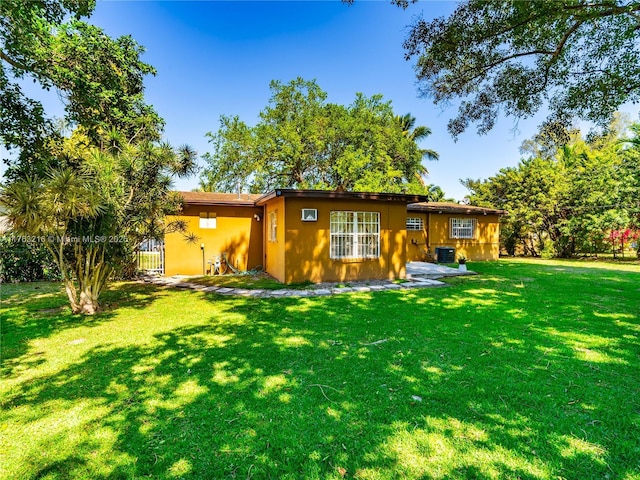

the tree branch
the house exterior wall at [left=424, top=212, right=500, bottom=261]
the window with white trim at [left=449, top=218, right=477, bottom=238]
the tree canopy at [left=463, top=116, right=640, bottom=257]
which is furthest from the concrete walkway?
the tree canopy at [left=463, top=116, right=640, bottom=257]

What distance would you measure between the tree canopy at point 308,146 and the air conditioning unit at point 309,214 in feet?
36.4

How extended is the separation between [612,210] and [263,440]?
22.3 m

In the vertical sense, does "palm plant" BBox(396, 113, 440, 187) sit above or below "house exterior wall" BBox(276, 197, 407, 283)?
above

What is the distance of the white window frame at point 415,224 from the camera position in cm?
1584

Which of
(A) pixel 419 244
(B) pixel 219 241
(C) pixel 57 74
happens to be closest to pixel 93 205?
(C) pixel 57 74

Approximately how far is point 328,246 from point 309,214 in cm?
122

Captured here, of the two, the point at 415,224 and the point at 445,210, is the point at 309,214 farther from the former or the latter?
the point at 445,210

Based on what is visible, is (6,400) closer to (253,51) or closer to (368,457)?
(368,457)

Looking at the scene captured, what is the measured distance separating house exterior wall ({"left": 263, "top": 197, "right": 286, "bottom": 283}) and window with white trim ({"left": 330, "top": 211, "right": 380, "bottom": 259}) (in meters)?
1.60

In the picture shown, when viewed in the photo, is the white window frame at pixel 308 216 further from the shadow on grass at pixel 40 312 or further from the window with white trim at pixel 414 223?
the window with white trim at pixel 414 223

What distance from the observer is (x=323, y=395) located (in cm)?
319

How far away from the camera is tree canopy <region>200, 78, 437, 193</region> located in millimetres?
20312

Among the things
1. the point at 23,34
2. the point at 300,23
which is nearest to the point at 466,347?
the point at 23,34

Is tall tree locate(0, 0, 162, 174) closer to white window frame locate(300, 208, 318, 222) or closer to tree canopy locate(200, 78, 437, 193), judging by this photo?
white window frame locate(300, 208, 318, 222)
